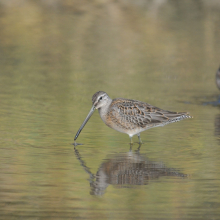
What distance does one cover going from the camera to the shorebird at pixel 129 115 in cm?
1048

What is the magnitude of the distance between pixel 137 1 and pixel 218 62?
62.9 ft

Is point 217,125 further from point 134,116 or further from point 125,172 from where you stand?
point 125,172

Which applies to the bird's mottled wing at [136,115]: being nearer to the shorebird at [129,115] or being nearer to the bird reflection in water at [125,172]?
the shorebird at [129,115]

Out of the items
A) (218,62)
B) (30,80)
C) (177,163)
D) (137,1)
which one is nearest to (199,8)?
(137,1)

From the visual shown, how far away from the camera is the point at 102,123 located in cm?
1205

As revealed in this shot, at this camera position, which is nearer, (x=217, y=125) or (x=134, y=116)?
(x=134, y=116)

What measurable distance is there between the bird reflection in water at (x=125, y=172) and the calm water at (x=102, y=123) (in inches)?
0.5

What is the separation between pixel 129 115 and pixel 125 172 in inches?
91.1

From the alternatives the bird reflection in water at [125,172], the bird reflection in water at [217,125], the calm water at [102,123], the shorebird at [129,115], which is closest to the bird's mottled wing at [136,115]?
the shorebird at [129,115]

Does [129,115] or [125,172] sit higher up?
[129,115]

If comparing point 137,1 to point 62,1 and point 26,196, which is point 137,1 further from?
point 26,196

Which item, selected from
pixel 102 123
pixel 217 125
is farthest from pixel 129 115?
pixel 217 125

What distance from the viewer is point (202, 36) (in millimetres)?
27719

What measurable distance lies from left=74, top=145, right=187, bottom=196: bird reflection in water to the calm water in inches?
0.5
